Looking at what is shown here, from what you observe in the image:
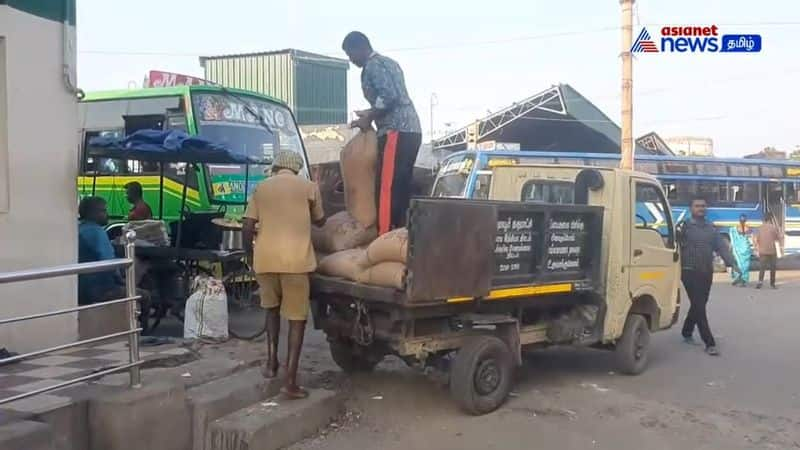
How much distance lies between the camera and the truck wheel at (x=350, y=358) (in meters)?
6.90

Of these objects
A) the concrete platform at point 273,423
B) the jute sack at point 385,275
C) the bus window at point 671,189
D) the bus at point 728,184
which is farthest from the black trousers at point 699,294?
the bus window at point 671,189

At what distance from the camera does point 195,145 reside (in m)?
8.80

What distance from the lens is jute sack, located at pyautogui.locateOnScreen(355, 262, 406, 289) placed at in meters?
5.62

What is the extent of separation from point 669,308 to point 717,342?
1890 millimetres

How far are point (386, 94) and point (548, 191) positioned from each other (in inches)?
103

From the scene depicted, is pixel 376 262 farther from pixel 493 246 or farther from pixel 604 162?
pixel 604 162

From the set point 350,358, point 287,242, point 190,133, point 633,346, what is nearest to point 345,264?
point 287,242

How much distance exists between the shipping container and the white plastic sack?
689 inches

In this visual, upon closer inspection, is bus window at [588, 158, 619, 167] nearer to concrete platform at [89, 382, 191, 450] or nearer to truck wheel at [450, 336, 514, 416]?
truck wheel at [450, 336, 514, 416]

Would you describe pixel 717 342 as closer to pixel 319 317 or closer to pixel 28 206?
pixel 319 317

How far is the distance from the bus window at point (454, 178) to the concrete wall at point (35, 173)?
11.1m

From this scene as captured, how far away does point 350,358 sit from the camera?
7.10 m

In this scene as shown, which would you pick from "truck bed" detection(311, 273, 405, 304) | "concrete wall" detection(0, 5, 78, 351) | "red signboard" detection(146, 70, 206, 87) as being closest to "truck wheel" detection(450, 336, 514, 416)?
"truck bed" detection(311, 273, 405, 304)

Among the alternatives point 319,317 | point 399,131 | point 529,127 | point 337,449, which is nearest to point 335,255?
point 319,317
